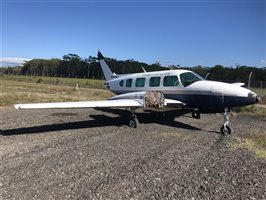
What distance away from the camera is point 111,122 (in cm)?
1330

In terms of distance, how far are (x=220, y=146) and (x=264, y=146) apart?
1372 millimetres

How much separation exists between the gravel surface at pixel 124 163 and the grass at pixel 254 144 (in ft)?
0.90

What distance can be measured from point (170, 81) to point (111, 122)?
328 cm

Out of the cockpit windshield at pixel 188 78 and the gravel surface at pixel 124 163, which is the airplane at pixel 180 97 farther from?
the gravel surface at pixel 124 163

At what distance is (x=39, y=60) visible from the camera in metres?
164

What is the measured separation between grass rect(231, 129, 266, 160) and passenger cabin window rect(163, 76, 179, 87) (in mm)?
3844

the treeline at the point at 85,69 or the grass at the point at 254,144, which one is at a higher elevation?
the treeline at the point at 85,69

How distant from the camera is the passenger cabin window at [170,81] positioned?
12.9 m

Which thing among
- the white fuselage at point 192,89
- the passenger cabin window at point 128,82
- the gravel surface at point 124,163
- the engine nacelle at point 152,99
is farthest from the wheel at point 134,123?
the passenger cabin window at point 128,82

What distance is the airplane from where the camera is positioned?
10695 millimetres

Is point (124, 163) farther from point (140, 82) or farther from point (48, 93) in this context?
point (48, 93)

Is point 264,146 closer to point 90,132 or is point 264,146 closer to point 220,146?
point 220,146

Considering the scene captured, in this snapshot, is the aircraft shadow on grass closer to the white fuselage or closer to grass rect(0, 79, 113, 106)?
the white fuselage

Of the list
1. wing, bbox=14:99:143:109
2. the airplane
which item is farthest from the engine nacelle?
wing, bbox=14:99:143:109
